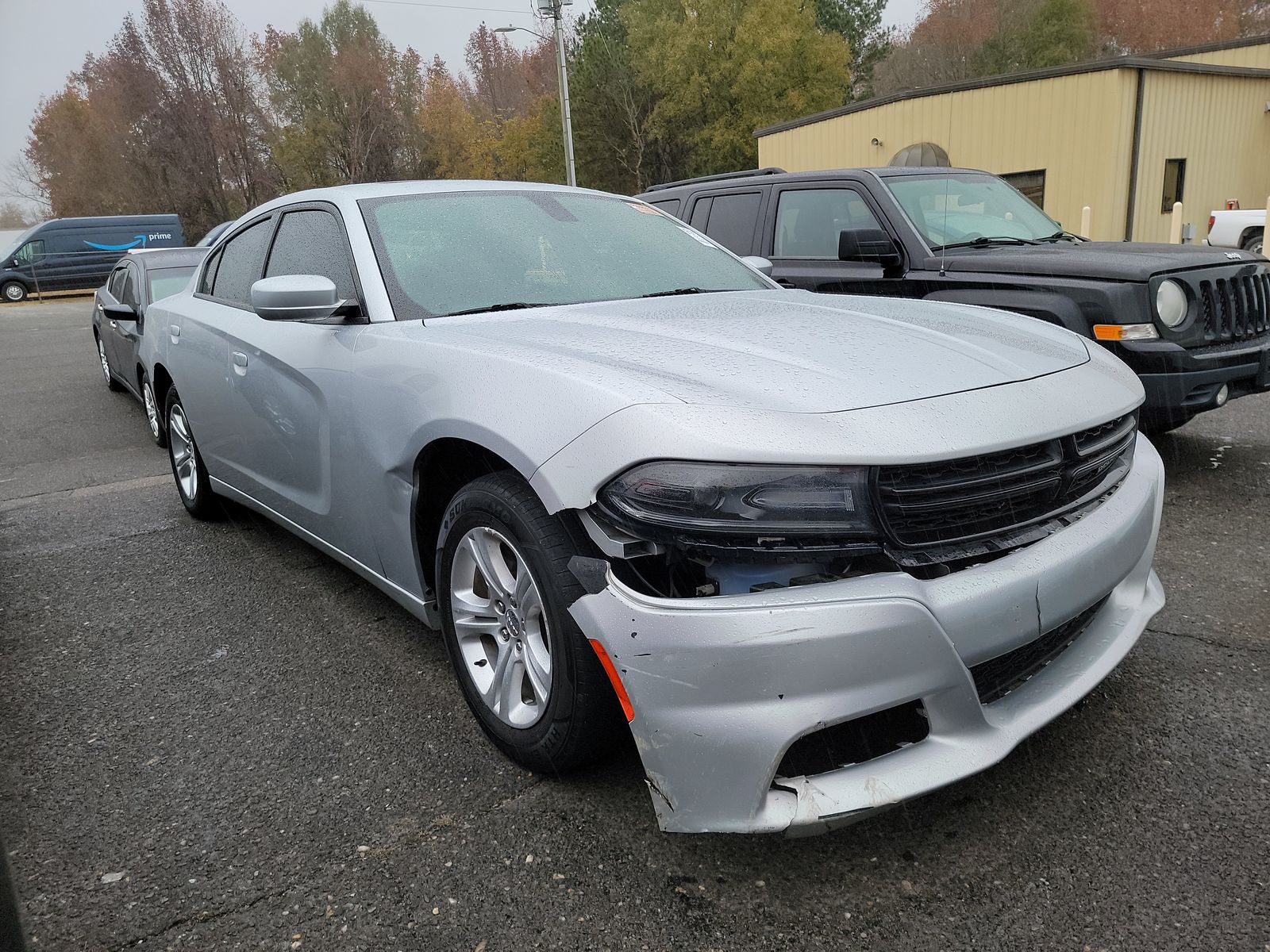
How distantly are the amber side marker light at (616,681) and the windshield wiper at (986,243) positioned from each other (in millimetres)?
4428

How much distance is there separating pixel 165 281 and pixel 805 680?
315 inches

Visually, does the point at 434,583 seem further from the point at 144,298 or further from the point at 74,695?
the point at 144,298

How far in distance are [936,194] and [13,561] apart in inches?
221

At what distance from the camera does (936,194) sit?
6.10 meters

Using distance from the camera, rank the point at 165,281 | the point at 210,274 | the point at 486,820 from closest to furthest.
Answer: the point at 486,820 < the point at 210,274 < the point at 165,281

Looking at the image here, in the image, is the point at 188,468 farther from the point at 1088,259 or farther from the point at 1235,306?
the point at 1235,306

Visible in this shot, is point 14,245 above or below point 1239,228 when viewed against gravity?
above

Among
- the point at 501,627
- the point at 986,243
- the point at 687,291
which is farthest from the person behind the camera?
the point at 986,243

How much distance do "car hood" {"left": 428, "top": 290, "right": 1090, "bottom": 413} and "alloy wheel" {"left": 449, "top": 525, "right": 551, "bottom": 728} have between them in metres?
0.50

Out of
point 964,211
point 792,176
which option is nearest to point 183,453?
point 792,176

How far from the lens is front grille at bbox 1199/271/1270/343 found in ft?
15.7

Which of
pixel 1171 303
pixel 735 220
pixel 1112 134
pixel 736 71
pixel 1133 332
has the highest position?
pixel 736 71

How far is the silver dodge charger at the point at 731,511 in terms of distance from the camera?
1811 mm

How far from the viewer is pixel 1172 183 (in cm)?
1994
